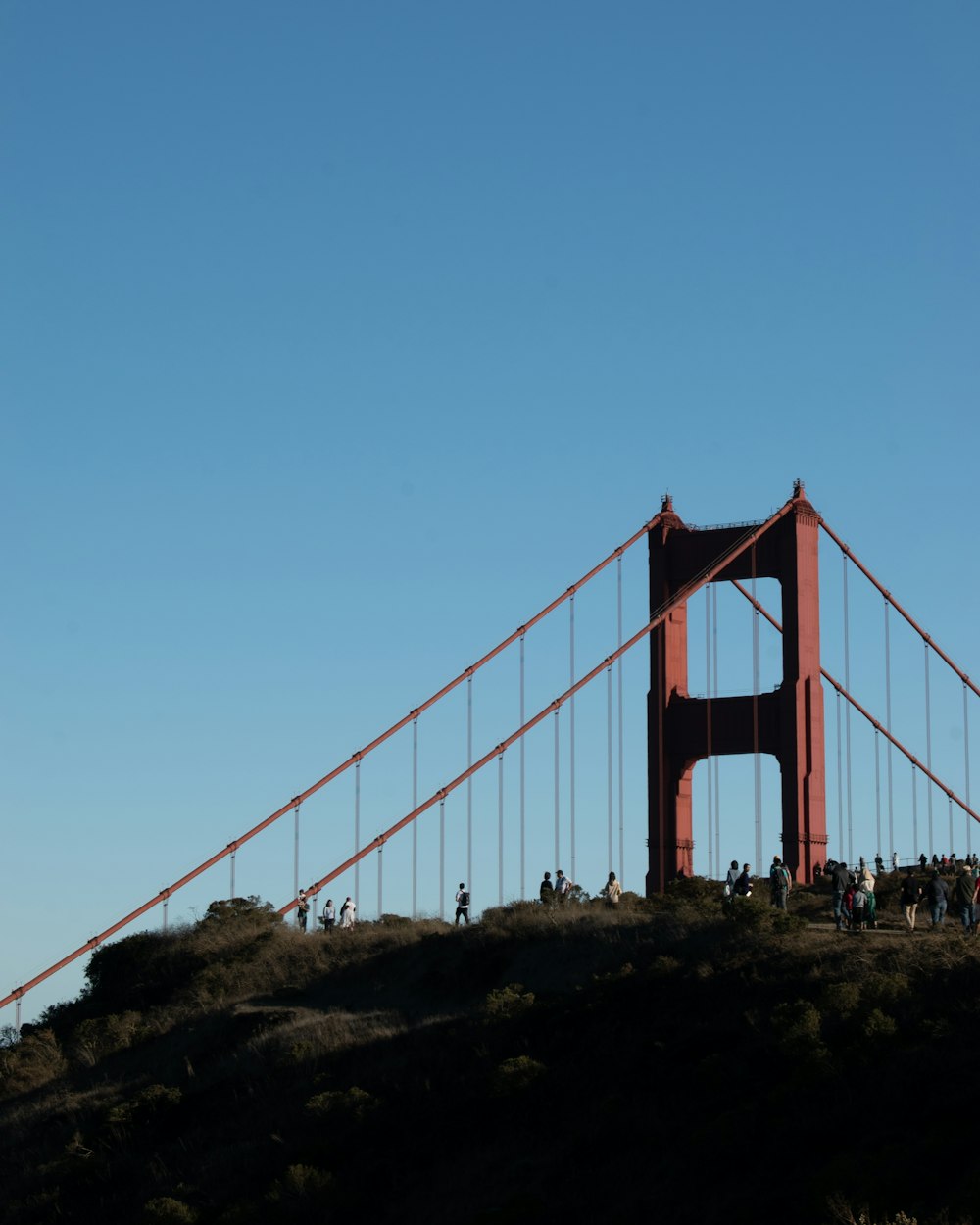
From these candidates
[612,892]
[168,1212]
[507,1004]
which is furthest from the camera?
[612,892]

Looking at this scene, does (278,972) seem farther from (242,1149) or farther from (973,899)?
(973,899)

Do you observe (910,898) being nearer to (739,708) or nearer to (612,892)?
(612,892)

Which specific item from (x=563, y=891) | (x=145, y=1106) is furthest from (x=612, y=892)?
(x=145, y=1106)

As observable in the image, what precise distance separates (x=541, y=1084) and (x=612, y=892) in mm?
15339

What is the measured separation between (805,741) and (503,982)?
62.1ft

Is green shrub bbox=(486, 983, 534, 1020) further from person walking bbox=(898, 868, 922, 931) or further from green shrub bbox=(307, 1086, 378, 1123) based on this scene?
person walking bbox=(898, 868, 922, 931)

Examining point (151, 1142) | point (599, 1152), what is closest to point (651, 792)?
point (151, 1142)

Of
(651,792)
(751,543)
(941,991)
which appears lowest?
(941,991)

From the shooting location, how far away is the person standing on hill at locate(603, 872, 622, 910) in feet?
152

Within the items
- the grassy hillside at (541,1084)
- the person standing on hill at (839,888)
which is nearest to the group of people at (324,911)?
the grassy hillside at (541,1084)

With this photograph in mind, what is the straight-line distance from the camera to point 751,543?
2343 inches

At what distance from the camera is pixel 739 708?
187 ft

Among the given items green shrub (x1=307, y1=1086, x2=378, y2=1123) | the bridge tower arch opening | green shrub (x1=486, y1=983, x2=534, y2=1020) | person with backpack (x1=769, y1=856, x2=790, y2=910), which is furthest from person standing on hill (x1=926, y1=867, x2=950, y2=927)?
the bridge tower arch opening

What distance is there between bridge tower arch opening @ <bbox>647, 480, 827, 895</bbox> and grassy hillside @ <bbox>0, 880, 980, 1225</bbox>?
1025 cm
